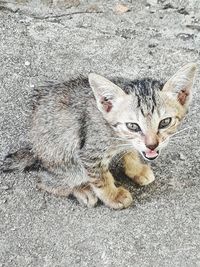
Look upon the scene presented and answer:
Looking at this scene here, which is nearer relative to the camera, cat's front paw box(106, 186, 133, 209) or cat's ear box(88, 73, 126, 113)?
cat's ear box(88, 73, 126, 113)

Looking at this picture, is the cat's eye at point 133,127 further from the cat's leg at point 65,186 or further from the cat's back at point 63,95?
the cat's leg at point 65,186

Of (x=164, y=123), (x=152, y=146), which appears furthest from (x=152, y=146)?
(x=164, y=123)

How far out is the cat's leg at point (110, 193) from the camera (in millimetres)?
3648

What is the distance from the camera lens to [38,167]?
3875 millimetres

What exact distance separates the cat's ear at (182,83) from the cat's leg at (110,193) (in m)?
0.66

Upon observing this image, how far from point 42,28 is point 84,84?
1.58m

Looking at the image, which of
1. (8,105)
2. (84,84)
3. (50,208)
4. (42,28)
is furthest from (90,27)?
(50,208)

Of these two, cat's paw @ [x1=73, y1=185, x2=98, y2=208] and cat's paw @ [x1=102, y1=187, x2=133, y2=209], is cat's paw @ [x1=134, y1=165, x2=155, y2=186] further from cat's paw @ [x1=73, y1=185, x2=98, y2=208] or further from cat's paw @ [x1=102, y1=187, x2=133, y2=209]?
cat's paw @ [x1=73, y1=185, x2=98, y2=208]

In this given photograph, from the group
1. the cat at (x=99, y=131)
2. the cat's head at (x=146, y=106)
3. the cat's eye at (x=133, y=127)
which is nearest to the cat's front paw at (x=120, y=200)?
the cat at (x=99, y=131)

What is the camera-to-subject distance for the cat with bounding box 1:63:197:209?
3340 millimetres

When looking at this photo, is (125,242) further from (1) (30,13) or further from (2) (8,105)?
(1) (30,13)

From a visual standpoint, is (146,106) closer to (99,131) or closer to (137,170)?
(99,131)

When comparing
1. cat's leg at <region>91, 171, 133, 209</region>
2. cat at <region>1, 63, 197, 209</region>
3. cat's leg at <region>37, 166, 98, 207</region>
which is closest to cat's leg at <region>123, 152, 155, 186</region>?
cat at <region>1, 63, 197, 209</region>

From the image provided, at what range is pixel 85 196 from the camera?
12.2ft
